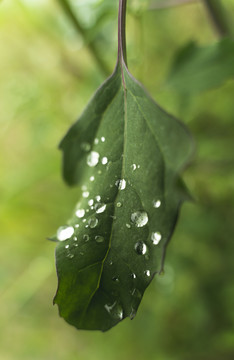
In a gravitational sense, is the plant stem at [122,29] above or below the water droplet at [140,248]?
above

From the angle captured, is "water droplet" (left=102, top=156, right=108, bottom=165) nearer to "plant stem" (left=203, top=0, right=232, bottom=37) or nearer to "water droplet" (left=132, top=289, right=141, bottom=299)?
"water droplet" (left=132, top=289, right=141, bottom=299)

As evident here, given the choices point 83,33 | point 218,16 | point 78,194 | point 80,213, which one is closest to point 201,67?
point 218,16

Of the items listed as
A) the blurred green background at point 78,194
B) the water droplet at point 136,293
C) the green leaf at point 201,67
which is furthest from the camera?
the blurred green background at point 78,194

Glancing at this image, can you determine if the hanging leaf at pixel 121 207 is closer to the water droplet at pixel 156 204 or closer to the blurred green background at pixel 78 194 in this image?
the water droplet at pixel 156 204

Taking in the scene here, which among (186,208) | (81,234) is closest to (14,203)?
(186,208)

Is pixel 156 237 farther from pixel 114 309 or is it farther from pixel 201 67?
pixel 201 67

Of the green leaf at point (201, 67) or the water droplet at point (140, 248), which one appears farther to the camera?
the green leaf at point (201, 67)

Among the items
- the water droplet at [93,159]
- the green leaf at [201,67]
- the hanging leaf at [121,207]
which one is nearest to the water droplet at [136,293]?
the hanging leaf at [121,207]

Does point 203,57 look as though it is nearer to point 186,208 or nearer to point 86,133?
point 86,133
